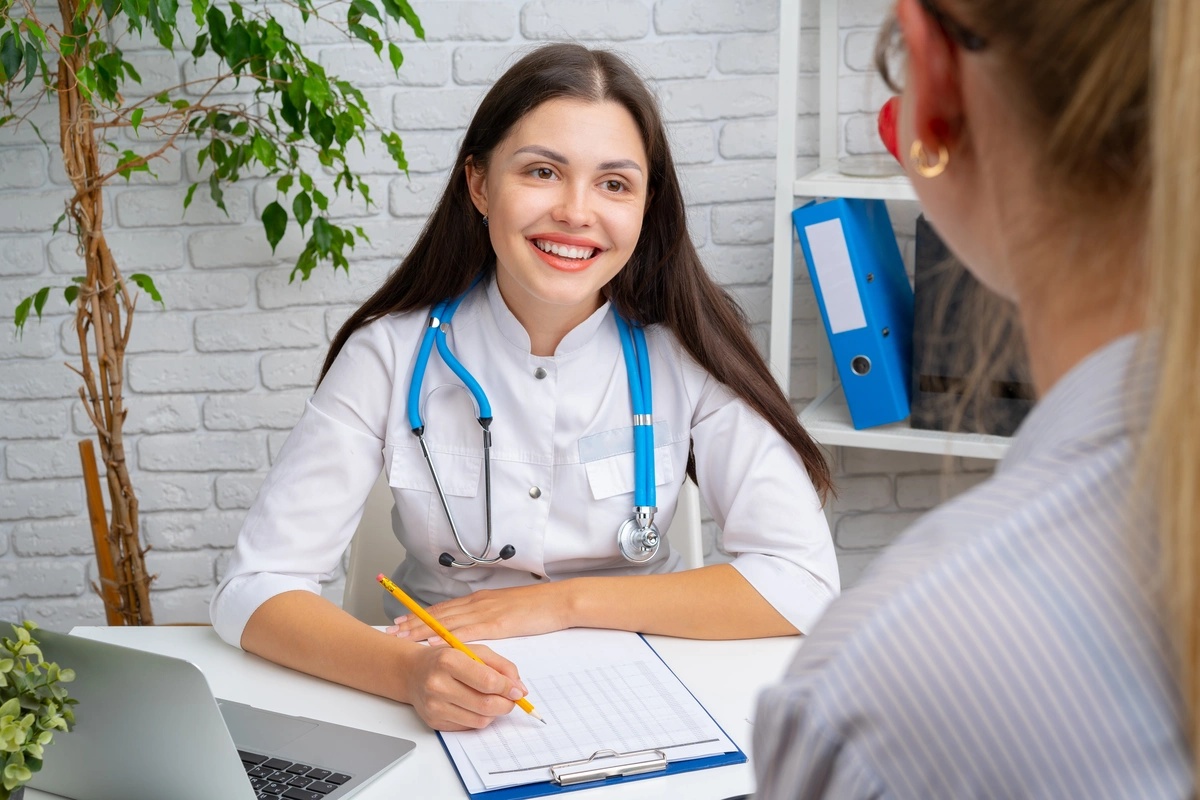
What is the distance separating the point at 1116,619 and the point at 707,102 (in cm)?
211

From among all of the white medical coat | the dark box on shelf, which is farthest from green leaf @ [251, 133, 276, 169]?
the dark box on shelf

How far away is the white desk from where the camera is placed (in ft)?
3.33

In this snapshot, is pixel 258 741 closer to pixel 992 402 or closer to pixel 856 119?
pixel 992 402

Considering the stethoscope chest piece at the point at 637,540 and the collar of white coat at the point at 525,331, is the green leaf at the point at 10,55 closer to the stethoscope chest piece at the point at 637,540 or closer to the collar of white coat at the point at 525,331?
the collar of white coat at the point at 525,331

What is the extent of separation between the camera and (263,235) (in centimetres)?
239

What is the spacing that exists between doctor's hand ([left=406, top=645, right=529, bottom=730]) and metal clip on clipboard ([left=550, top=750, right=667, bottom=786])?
0.33ft

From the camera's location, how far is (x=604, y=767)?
102cm

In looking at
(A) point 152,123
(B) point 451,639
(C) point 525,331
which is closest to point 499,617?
(B) point 451,639

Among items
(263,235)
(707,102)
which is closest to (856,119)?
(707,102)

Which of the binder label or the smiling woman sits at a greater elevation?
the smiling woman

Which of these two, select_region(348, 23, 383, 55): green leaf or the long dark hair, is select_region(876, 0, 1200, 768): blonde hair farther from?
select_region(348, 23, 383, 55): green leaf

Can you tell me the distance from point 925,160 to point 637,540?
1054 mm

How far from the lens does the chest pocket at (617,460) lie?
62.0 inches

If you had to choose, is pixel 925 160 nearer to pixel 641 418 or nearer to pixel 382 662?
pixel 382 662
